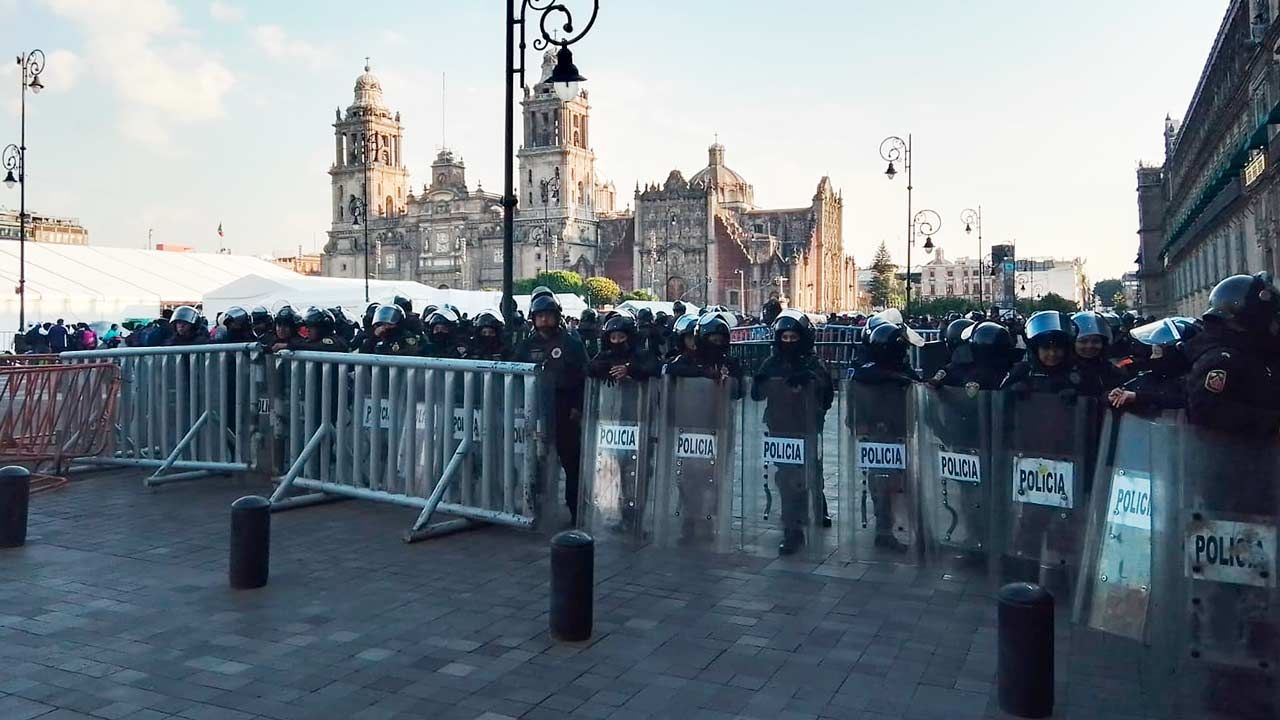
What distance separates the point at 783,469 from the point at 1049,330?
2157mm

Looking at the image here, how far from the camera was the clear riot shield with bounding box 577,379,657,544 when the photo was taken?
7.71 m

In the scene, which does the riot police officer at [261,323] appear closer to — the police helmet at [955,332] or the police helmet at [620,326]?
the police helmet at [620,326]

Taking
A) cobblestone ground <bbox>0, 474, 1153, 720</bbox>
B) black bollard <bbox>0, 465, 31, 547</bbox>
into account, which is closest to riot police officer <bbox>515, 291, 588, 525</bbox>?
cobblestone ground <bbox>0, 474, 1153, 720</bbox>

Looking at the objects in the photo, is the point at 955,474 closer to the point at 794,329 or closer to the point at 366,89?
the point at 794,329

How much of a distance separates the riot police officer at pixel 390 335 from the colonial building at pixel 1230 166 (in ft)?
46.8

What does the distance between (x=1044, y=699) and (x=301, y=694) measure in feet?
11.6

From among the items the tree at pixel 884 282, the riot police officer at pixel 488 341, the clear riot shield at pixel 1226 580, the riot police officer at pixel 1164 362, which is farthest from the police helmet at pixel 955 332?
the tree at pixel 884 282

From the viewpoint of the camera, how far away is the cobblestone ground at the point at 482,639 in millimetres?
4738

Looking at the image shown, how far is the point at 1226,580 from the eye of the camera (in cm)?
439

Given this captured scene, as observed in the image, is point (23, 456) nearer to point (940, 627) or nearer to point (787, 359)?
point (787, 359)

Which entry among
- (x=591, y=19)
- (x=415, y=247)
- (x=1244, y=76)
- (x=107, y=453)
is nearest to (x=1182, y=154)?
(x=1244, y=76)

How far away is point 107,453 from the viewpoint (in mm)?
11398

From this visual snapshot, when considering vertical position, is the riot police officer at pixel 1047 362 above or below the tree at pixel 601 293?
below

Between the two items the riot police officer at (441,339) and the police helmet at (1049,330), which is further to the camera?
the riot police officer at (441,339)
